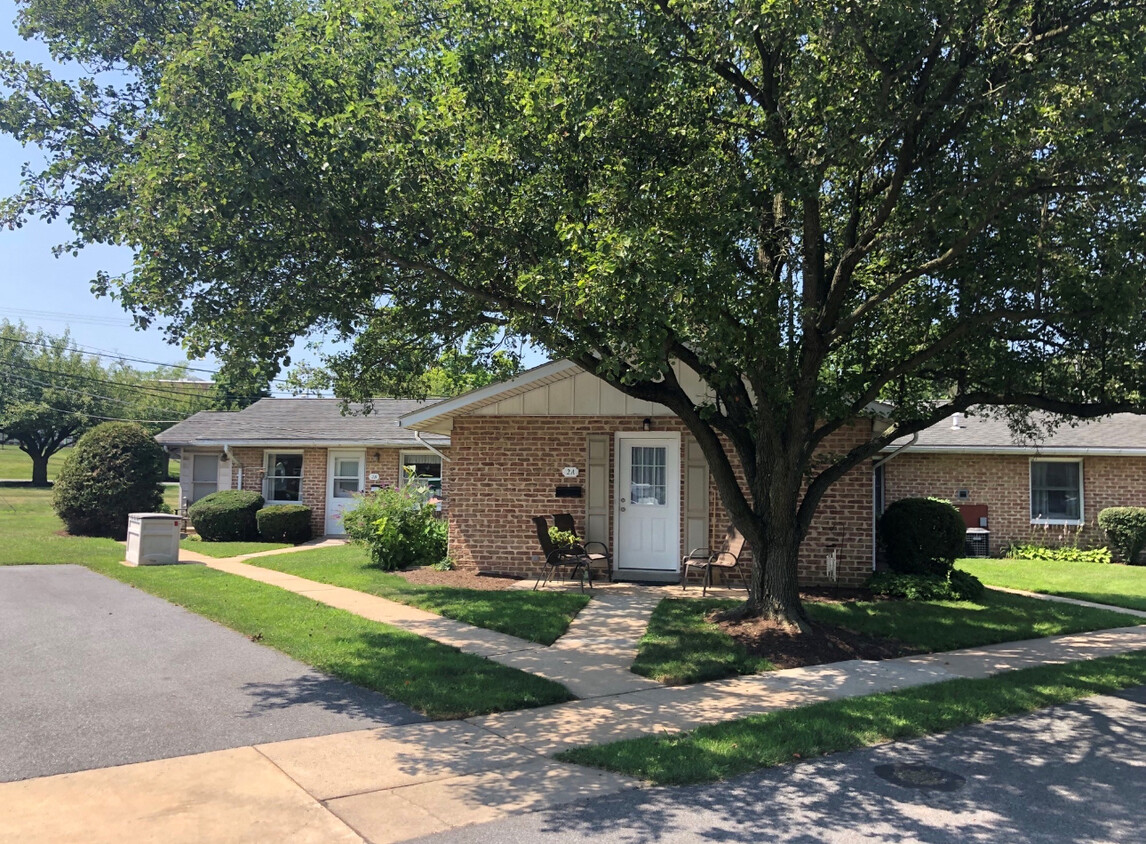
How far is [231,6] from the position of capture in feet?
27.6

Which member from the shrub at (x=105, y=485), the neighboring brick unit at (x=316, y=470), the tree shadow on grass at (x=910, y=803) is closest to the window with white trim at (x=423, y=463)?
the neighboring brick unit at (x=316, y=470)

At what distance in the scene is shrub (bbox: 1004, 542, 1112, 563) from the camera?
18.8 metres

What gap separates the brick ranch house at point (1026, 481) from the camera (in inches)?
755

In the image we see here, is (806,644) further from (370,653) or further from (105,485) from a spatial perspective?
(105,485)

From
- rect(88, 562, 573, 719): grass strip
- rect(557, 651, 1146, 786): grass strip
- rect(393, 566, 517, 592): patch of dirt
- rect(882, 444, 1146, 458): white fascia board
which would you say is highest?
rect(882, 444, 1146, 458): white fascia board

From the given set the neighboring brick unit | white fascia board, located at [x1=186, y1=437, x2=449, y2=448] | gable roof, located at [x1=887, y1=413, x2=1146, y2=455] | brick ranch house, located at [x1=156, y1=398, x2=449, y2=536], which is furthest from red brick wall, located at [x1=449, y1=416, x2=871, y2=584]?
gable roof, located at [x1=887, y1=413, x2=1146, y2=455]

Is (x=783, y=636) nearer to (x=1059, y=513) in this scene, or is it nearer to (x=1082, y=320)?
(x=1082, y=320)

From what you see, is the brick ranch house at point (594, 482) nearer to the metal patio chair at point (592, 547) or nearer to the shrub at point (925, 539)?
the metal patio chair at point (592, 547)

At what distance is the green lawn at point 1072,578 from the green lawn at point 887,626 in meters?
1.51

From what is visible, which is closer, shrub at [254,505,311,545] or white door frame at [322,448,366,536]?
shrub at [254,505,311,545]

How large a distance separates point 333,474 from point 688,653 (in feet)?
51.0

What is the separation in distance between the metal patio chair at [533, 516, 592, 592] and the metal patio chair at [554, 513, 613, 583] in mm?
190

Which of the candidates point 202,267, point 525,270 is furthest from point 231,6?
point 525,270

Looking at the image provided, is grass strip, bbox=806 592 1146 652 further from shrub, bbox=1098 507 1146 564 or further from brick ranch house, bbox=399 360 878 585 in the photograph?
shrub, bbox=1098 507 1146 564
